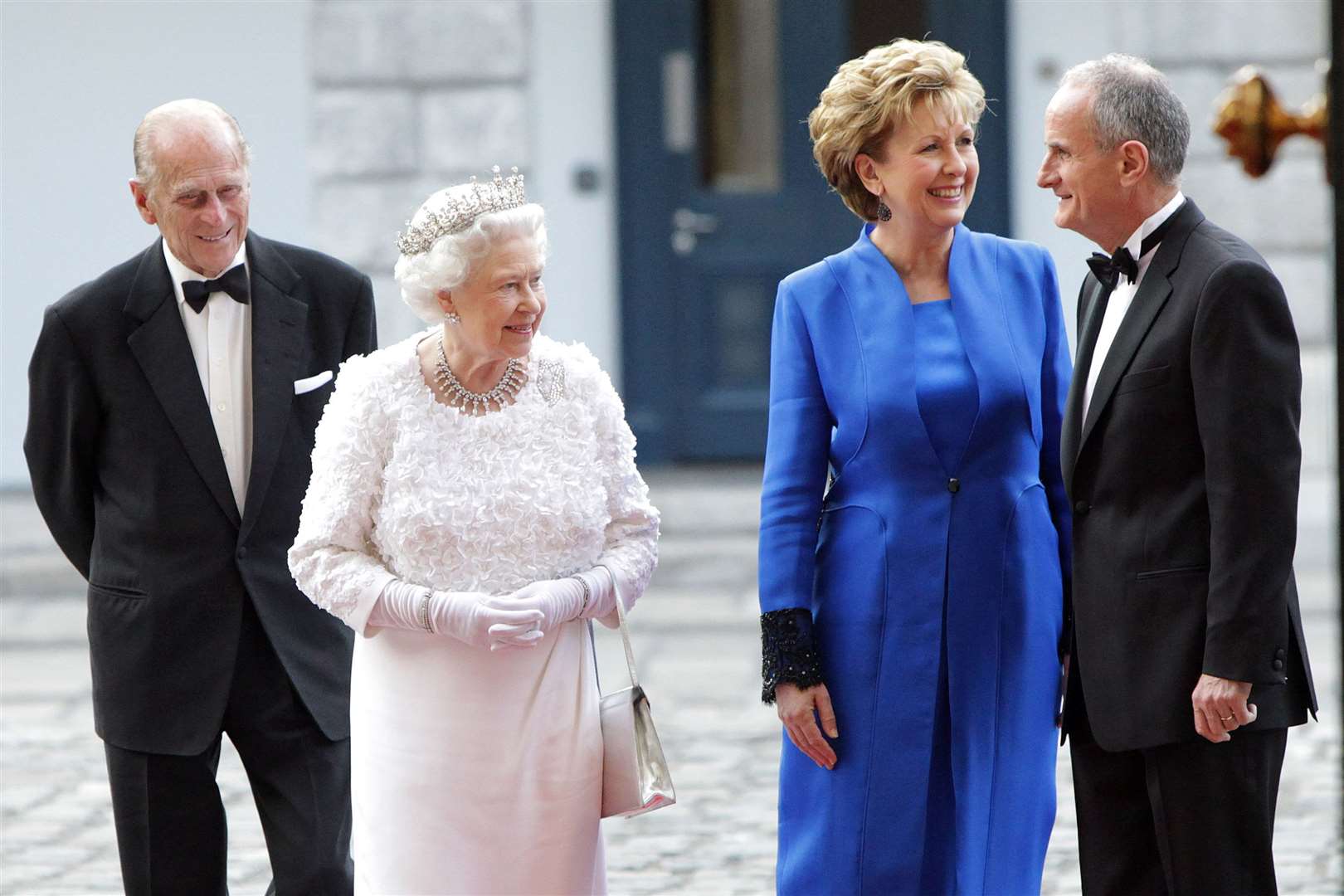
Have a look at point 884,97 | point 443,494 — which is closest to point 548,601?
point 443,494

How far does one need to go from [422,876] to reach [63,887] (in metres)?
2.14

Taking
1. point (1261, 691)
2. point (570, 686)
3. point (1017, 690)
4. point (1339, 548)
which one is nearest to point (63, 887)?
point (570, 686)

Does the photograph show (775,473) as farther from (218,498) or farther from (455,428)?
(218,498)

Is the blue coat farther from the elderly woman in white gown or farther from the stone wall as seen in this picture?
the stone wall

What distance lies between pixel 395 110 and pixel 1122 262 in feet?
22.3

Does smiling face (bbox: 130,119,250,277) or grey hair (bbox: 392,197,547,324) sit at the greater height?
smiling face (bbox: 130,119,250,277)

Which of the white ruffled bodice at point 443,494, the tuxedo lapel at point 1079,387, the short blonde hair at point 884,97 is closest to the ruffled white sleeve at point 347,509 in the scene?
the white ruffled bodice at point 443,494

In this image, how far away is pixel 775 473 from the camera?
3.63 meters

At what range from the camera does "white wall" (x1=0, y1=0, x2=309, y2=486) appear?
32.8 feet

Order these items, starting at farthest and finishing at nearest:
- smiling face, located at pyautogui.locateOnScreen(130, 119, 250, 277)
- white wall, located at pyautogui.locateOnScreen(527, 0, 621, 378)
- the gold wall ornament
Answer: white wall, located at pyautogui.locateOnScreen(527, 0, 621, 378) → smiling face, located at pyautogui.locateOnScreen(130, 119, 250, 277) → the gold wall ornament

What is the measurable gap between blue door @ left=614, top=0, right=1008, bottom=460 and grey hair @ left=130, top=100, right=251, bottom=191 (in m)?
6.39

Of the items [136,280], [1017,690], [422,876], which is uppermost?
[136,280]

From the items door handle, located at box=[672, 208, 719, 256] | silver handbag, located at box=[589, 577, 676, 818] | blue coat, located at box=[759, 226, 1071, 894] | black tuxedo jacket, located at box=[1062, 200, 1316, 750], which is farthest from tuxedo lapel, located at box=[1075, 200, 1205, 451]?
door handle, located at box=[672, 208, 719, 256]

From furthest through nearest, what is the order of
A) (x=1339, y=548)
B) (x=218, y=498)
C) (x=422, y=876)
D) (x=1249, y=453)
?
(x=218, y=498)
(x=422, y=876)
(x=1249, y=453)
(x=1339, y=548)
